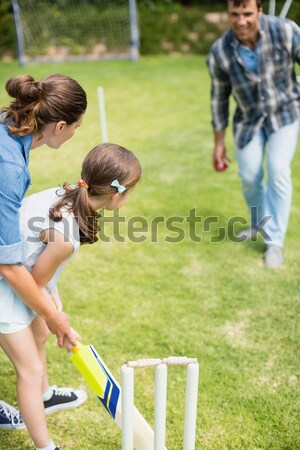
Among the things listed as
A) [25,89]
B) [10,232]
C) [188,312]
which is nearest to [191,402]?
[10,232]

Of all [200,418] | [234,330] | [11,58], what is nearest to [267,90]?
[234,330]

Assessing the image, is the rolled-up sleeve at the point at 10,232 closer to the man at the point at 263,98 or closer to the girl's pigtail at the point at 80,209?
the girl's pigtail at the point at 80,209

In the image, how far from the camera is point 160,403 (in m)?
1.81

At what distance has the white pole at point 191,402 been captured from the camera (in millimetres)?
1763

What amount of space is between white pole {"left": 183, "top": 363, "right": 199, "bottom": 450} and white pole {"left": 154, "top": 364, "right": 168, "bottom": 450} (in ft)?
0.24

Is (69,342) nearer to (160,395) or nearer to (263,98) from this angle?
(160,395)

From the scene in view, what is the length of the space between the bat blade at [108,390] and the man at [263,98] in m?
2.30

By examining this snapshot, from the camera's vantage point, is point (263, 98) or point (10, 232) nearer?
point (10, 232)

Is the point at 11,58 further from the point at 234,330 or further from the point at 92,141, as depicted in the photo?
the point at 234,330

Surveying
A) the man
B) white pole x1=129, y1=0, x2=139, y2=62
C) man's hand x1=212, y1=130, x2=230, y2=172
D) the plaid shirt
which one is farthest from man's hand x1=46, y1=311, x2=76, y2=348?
white pole x1=129, y1=0, x2=139, y2=62

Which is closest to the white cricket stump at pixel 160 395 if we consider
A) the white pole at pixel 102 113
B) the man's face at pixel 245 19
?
the man's face at pixel 245 19

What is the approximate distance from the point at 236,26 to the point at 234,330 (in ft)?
Answer: 6.65

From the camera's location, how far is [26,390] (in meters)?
2.22

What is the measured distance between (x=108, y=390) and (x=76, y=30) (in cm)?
1571
